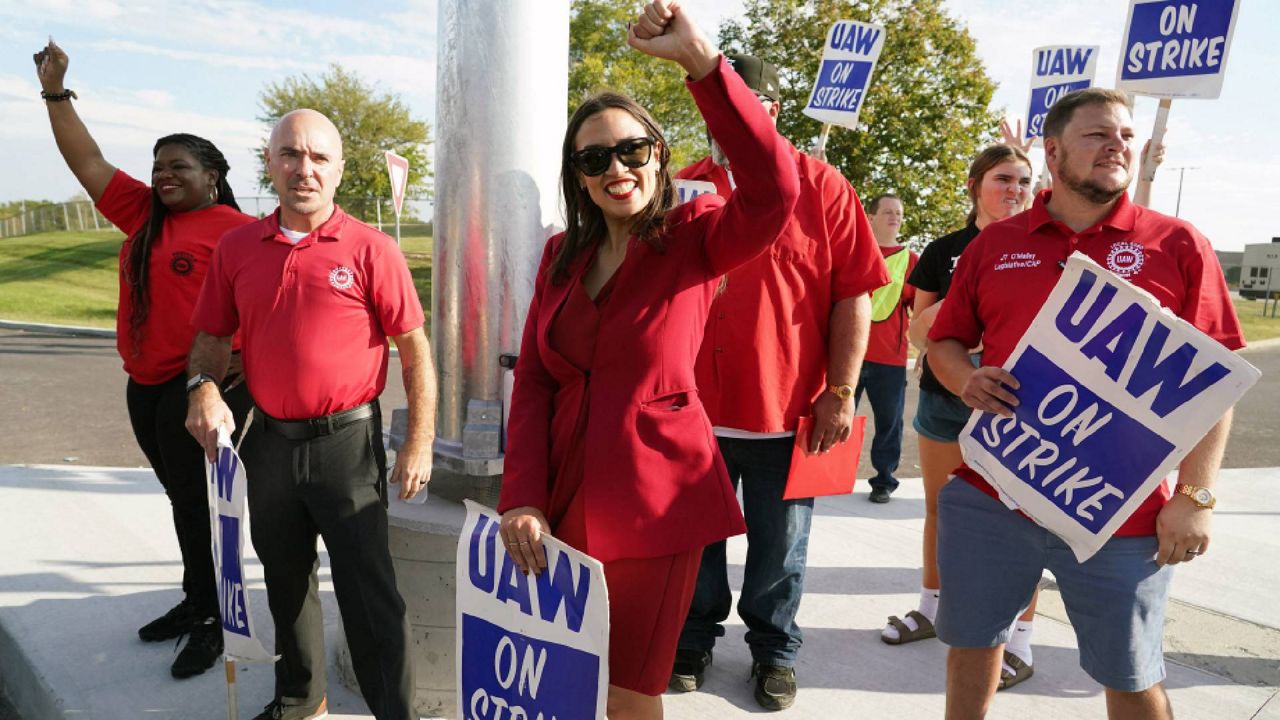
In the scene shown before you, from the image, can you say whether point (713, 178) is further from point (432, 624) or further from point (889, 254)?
point (889, 254)

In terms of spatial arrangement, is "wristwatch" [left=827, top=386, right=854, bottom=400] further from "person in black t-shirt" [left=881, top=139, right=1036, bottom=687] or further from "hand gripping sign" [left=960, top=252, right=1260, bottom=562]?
"hand gripping sign" [left=960, top=252, right=1260, bottom=562]

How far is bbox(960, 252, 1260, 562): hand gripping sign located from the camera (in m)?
1.85

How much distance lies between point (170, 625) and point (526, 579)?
91.9 inches

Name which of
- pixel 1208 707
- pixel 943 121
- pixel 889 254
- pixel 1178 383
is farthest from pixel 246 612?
pixel 943 121

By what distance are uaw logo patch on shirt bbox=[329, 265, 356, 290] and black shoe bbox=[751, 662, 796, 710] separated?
2.00 metres

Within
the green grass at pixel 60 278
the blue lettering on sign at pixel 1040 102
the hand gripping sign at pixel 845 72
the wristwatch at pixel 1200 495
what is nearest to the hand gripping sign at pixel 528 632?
the wristwatch at pixel 1200 495

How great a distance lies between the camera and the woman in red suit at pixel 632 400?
77.2 inches

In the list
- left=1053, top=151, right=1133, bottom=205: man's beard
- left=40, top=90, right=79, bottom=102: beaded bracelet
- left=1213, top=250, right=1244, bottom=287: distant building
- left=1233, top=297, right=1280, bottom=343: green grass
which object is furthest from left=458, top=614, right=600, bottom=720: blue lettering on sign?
left=1213, top=250, right=1244, bottom=287: distant building

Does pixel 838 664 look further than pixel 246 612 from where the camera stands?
Yes

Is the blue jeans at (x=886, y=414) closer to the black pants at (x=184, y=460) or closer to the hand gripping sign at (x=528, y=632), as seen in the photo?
the black pants at (x=184, y=460)

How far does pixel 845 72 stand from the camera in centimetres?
670

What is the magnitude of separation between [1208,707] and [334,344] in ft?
10.9

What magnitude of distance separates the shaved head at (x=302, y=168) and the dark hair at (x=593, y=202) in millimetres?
896

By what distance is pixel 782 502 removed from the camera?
3139 mm
